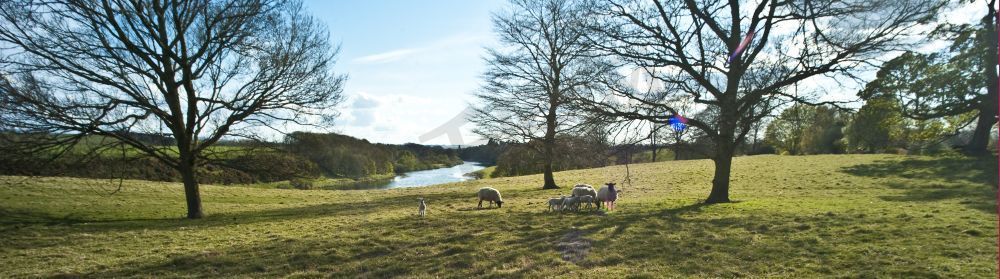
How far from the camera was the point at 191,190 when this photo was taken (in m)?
15.9

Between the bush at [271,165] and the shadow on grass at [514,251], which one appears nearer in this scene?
the shadow on grass at [514,251]

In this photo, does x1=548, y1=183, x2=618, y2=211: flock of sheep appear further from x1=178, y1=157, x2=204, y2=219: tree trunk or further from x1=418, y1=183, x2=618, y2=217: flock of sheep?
x1=178, y1=157, x2=204, y2=219: tree trunk

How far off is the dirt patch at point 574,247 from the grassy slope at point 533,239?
0.08 metres

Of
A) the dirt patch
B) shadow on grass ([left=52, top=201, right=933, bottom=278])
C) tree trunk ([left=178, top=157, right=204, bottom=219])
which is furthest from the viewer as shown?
tree trunk ([left=178, top=157, right=204, bottom=219])

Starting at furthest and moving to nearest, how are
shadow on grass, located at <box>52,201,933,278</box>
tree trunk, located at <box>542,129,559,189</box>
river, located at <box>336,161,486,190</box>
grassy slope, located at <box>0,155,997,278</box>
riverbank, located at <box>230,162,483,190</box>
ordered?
river, located at <box>336,161,486,190</box> → riverbank, located at <box>230,162,483,190</box> → tree trunk, located at <box>542,129,559,189</box> → shadow on grass, located at <box>52,201,933,278</box> → grassy slope, located at <box>0,155,997,278</box>

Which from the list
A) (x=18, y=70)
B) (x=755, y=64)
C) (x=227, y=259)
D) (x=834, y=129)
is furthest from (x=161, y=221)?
(x=834, y=129)

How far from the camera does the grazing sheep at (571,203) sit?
50.7 feet

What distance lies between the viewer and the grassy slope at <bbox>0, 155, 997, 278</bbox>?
24.4 ft

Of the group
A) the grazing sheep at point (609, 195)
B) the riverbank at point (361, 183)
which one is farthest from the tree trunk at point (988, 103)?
the riverbank at point (361, 183)

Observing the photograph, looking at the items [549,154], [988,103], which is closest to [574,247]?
[549,154]

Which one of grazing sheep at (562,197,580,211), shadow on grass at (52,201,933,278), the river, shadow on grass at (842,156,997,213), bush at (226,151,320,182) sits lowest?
the river

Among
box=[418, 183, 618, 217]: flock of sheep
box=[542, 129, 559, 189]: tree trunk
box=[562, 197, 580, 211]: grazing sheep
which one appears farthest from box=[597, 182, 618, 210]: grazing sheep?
box=[542, 129, 559, 189]: tree trunk

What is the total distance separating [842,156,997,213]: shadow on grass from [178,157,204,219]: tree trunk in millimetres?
21667

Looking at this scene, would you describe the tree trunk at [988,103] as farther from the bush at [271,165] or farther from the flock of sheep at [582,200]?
the bush at [271,165]
